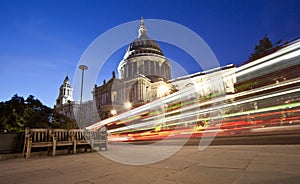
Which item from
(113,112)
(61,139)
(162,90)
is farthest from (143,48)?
(61,139)

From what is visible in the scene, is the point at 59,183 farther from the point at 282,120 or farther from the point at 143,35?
the point at 143,35

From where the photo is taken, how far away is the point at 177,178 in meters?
2.94

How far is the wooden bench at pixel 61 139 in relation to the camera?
6633mm

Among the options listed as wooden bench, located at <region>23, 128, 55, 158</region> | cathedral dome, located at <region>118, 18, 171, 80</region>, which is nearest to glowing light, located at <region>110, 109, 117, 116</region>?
cathedral dome, located at <region>118, 18, 171, 80</region>

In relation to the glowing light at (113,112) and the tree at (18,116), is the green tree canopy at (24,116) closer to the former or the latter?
the tree at (18,116)

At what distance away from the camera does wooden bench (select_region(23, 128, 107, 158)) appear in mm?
6633

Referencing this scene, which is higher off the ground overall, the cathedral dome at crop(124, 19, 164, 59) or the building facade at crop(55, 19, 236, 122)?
the cathedral dome at crop(124, 19, 164, 59)

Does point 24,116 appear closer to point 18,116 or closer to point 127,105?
point 18,116

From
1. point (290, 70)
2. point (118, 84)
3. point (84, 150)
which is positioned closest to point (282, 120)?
point (290, 70)

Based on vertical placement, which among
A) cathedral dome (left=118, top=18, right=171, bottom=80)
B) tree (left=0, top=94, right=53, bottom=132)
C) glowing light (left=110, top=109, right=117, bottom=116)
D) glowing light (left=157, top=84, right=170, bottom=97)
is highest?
cathedral dome (left=118, top=18, right=171, bottom=80)

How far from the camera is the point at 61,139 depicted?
773 centimetres

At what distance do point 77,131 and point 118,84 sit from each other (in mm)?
54609

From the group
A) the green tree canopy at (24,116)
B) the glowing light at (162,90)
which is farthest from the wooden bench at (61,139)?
the glowing light at (162,90)

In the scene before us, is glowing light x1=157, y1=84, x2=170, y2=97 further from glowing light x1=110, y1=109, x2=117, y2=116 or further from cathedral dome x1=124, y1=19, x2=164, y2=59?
cathedral dome x1=124, y1=19, x2=164, y2=59
